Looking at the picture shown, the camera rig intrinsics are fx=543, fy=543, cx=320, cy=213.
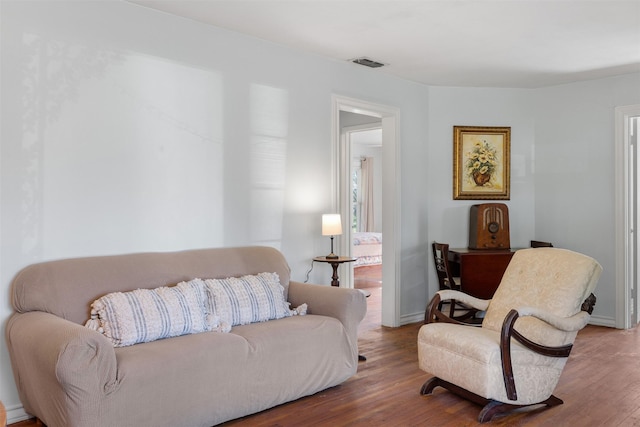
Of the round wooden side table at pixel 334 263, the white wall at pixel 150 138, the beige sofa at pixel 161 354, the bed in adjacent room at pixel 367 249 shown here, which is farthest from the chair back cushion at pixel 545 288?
the bed in adjacent room at pixel 367 249

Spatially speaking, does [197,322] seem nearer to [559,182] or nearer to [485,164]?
[485,164]

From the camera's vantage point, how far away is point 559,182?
5.76m

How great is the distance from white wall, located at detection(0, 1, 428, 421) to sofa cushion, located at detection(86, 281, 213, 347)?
472 millimetres

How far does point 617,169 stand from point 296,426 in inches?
165

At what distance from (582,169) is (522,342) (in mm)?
3295

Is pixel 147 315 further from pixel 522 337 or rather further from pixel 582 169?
pixel 582 169

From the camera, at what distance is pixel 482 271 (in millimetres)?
5168

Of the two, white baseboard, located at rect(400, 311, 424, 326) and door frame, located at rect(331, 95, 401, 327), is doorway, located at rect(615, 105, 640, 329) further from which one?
door frame, located at rect(331, 95, 401, 327)

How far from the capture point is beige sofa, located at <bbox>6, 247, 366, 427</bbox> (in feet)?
7.83

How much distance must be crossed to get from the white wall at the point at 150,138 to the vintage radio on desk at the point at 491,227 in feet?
5.91

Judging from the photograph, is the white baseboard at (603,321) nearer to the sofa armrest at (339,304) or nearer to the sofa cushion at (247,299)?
the sofa armrest at (339,304)

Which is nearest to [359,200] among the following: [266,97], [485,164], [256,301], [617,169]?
[485,164]

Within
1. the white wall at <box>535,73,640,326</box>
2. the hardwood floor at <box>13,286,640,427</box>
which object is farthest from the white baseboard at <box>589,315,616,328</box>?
the hardwood floor at <box>13,286,640,427</box>

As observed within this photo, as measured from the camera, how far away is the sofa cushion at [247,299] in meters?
3.29
